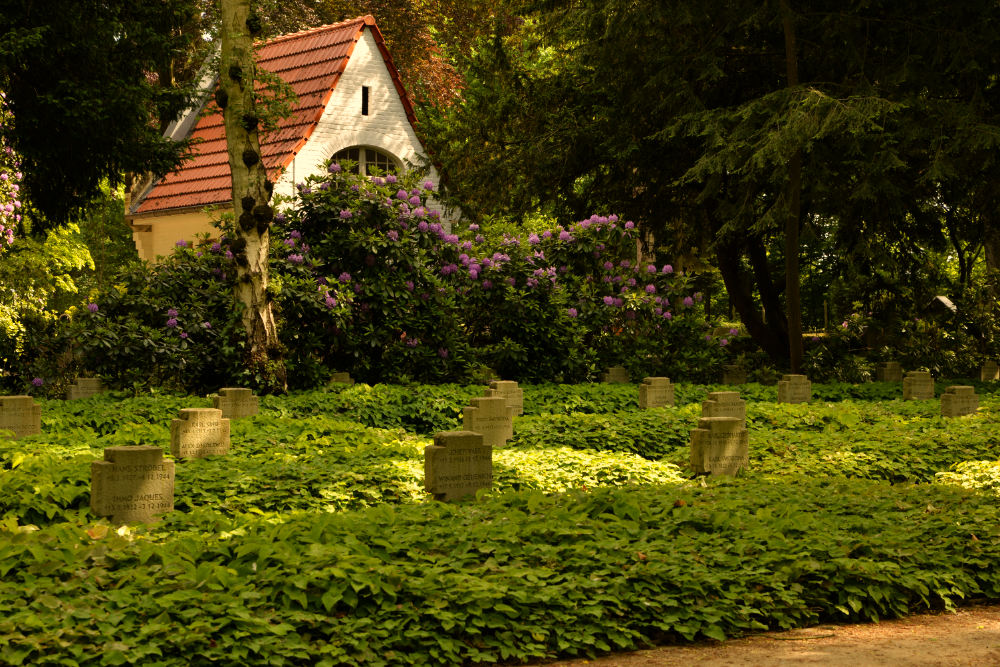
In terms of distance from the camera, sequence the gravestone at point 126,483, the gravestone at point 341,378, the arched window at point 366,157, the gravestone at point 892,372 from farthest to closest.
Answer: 1. the arched window at point 366,157
2. the gravestone at point 892,372
3. the gravestone at point 341,378
4. the gravestone at point 126,483

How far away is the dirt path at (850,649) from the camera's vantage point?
5.20m

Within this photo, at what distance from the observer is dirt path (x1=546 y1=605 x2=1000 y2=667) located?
520 cm

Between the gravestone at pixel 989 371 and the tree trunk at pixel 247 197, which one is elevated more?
the tree trunk at pixel 247 197

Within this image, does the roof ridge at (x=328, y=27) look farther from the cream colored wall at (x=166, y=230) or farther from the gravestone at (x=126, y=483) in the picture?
the gravestone at (x=126, y=483)

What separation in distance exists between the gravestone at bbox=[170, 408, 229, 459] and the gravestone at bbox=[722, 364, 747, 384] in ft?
35.2

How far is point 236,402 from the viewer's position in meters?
11.8

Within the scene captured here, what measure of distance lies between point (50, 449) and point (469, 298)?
8753 mm

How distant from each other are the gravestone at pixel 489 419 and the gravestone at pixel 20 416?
417cm

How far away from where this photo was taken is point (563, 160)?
69.2 ft

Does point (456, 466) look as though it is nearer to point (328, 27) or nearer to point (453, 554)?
point (453, 554)

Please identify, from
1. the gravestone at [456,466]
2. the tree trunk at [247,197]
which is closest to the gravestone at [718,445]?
the gravestone at [456,466]

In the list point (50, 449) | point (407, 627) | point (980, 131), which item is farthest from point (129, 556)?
point (980, 131)

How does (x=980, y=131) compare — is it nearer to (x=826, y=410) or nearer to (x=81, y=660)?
(x=826, y=410)

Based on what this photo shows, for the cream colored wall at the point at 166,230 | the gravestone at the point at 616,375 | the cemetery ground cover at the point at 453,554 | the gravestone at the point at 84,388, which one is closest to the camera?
the cemetery ground cover at the point at 453,554
